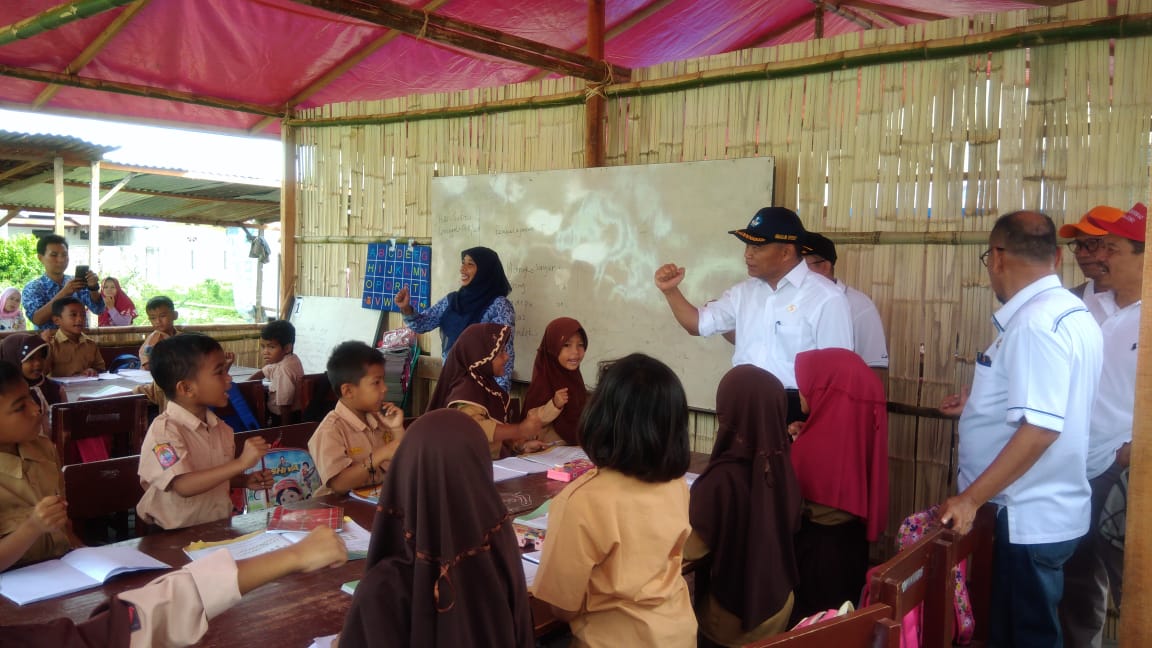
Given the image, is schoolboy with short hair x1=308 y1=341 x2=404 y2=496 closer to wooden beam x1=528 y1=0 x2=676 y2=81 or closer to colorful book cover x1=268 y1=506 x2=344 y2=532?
colorful book cover x1=268 y1=506 x2=344 y2=532

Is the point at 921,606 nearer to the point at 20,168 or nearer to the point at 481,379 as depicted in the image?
the point at 481,379

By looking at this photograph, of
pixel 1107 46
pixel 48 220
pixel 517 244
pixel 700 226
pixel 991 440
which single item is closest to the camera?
pixel 991 440

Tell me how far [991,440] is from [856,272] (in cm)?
168

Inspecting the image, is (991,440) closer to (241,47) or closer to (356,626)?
(356,626)

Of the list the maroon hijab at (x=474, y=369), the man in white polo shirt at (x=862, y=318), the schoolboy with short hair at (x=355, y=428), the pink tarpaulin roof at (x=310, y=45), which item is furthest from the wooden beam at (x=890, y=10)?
the schoolboy with short hair at (x=355, y=428)

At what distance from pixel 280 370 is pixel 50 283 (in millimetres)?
2084

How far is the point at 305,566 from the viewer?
1.33 meters

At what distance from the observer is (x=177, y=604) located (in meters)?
1.19

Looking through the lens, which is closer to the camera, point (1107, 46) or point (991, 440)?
point (991, 440)

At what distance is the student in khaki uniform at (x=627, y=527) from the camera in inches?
64.0

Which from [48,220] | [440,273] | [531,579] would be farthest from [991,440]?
[48,220]

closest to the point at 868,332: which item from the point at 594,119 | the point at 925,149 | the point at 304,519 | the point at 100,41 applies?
the point at 925,149

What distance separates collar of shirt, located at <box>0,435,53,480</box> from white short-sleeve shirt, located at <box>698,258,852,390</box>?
93.4 inches

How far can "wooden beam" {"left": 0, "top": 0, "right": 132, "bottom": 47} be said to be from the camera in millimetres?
3428
